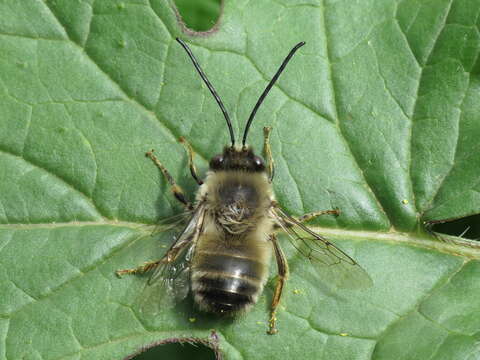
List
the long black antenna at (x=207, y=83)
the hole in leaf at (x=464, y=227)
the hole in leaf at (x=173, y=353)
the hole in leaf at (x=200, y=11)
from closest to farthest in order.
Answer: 1. the long black antenna at (x=207, y=83)
2. the hole in leaf at (x=464, y=227)
3. the hole in leaf at (x=173, y=353)
4. the hole in leaf at (x=200, y=11)

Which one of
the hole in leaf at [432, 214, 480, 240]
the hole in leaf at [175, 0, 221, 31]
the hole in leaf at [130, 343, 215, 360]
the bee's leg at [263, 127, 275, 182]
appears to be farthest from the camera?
the hole in leaf at [175, 0, 221, 31]

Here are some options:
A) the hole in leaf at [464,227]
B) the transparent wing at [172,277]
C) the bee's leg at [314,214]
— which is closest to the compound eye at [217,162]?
the transparent wing at [172,277]

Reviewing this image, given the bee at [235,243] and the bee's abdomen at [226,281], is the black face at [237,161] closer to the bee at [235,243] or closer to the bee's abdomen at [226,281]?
the bee at [235,243]

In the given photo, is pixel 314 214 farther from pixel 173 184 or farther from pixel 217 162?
pixel 173 184

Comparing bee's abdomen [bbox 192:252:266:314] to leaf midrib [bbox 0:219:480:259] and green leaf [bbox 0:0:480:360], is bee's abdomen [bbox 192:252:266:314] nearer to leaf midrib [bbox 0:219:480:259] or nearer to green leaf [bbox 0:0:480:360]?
green leaf [bbox 0:0:480:360]

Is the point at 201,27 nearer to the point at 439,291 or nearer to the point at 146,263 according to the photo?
the point at 146,263

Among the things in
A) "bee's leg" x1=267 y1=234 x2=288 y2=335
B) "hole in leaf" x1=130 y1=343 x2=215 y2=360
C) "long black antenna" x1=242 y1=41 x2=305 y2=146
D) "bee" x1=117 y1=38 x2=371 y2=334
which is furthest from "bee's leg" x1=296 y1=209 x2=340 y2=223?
"hole in leaf" x1=130 y1=343 x2=215 y2=360

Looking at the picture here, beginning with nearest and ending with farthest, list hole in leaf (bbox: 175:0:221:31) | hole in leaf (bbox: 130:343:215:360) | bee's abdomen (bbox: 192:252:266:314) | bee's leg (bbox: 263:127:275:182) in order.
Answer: bee's abdomen (bbox: 192:252:266:314) → bee's leg (bbox: 263:127:275:182) → hole in leaf (bbox: 130:343:215:360) → hole in leaf (bbox: 175:0:221:31)

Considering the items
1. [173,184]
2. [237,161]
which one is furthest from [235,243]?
[173,184]

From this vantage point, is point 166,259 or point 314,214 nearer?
point 166,259
